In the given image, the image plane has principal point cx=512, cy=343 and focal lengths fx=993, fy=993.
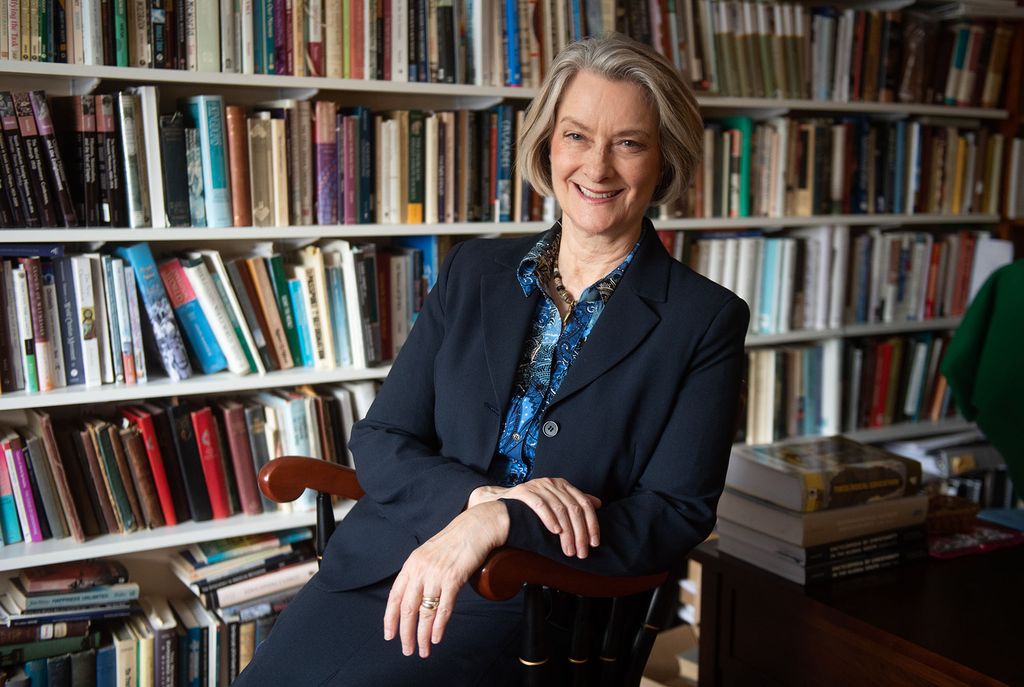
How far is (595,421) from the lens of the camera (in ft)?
4.87

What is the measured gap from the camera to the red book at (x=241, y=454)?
2193 millimetres

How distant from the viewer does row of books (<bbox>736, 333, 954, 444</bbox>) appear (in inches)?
115

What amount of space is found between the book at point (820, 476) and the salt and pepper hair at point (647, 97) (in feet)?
1.70

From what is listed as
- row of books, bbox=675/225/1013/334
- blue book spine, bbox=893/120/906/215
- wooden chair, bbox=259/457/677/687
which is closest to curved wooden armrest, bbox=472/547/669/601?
wooden chair, bbox=259/457/677/687

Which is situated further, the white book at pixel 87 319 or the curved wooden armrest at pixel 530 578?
the white book at pixel 87 319

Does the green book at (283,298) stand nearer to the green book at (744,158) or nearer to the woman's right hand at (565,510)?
the woman's right hand at (565,510)

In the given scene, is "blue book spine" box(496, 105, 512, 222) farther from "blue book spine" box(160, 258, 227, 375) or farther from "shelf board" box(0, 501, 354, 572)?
"shelf board" box(0, 501, 354, 572)

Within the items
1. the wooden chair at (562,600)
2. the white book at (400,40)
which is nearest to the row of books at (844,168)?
the white book at (400,40)

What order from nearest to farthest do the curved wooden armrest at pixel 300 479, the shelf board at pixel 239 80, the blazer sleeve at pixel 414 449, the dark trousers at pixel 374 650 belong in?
the dark trousers at pixel 374 650, the blazer sleeve at pixel 414 449, the curved wooden armrest at pixel 300 479, the shelf board at pixel 239 80

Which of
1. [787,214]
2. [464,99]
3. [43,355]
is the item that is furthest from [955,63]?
[43,355]

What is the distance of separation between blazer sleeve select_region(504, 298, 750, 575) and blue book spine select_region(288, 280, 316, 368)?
103 centimetres

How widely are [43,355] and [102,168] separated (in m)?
0.39

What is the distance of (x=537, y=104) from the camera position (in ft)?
5.41

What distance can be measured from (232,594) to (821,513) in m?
1.28
